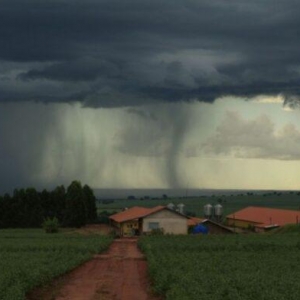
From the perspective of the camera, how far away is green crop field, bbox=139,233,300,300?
72.8 feet

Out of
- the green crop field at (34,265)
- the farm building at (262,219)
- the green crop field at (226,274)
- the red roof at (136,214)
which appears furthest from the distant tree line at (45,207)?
the green crop field at (226,274)

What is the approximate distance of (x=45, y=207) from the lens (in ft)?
341

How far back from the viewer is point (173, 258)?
128 feet

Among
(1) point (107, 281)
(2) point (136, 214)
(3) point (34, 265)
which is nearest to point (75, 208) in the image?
(2) point (136, 214)

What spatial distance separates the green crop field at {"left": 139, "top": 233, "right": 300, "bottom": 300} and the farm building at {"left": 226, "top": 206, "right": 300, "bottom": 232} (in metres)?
35.9

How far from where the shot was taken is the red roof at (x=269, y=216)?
86275mm

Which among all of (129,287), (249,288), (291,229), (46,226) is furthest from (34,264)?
(46,226)

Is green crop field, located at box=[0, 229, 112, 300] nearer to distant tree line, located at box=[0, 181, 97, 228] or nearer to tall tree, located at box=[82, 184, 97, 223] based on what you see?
distant tree line, located at box=[0, 181, 97, 228]

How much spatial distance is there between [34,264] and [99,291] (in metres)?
8.41

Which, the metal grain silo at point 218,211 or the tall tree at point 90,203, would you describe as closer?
the metal grain silo at point 218,211

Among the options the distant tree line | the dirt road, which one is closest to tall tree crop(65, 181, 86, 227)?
the distant tree line

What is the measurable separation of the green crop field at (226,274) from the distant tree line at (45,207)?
4976 cm

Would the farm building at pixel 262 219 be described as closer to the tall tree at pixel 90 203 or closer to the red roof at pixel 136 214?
the red roof at pixel 136 214

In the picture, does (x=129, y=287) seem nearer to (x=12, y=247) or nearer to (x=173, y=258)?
(x=173, y=258)
